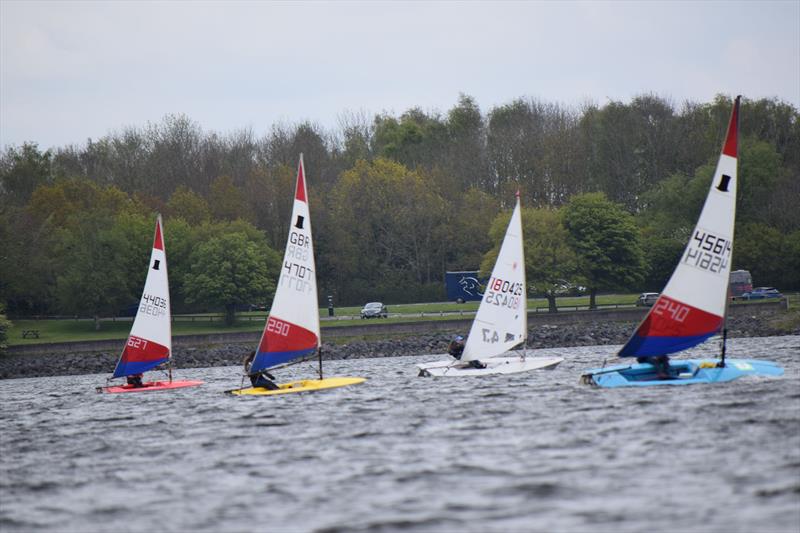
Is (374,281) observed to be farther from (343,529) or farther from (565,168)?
(343,529)

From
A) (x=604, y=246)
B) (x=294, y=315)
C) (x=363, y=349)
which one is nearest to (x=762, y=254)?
(x=604, y=246)

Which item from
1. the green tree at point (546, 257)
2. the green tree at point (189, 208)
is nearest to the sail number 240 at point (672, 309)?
the green tree at point (546, 257)

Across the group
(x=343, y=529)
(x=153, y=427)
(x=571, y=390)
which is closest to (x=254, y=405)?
(x=153, y=427)

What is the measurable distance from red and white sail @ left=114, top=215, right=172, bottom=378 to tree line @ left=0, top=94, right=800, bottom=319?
39756mm

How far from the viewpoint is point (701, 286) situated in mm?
31453

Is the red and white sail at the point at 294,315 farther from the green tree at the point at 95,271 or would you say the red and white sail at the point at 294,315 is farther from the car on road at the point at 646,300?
the green tree at the point at 95,271

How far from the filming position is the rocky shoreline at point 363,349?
6619 cm

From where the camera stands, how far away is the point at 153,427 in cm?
3111

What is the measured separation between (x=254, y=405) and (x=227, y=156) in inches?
3656

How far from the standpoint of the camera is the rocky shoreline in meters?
66.2

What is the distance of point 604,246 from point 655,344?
50.2 metres

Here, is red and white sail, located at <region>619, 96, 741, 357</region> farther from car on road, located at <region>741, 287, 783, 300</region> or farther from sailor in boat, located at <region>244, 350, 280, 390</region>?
car on road, located at <region>741, 287, 783, 300</region>

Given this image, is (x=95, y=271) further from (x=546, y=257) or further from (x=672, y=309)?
(x=672, y=309)

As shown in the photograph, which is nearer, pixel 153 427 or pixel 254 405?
pixel 153 427
